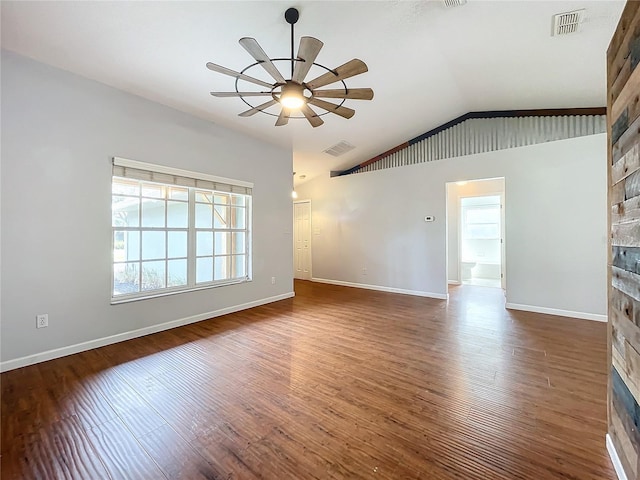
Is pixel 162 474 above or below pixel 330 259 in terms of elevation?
below

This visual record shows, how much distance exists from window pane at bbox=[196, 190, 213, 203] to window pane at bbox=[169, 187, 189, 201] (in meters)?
0.17

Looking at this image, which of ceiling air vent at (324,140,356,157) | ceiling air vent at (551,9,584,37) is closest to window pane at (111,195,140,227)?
ceiling air vent at (324,140,356,157)

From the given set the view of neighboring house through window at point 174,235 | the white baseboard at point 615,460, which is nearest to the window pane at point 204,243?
the view of neighboring house through window at point 174,235

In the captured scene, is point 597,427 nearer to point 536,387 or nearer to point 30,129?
point 536,387

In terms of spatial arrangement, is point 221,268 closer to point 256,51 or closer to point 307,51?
point 256,51

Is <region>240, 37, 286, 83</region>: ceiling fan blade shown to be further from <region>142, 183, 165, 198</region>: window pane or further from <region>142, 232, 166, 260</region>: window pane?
<region>142, 232, 166, 260</region>: window pane

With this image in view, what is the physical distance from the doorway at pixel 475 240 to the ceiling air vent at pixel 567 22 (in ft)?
13.1

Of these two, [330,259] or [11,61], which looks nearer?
[11,61]

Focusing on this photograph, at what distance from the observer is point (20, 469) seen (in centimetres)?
142

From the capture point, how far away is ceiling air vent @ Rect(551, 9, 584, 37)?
8.25 ft

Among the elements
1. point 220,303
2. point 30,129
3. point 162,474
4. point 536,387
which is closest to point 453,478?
point 536,387

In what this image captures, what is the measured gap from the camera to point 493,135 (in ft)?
16.3

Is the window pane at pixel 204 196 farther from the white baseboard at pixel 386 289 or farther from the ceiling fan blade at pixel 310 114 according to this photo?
the white baseboard at pixel 386 289

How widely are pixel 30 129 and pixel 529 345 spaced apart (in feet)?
18.1
